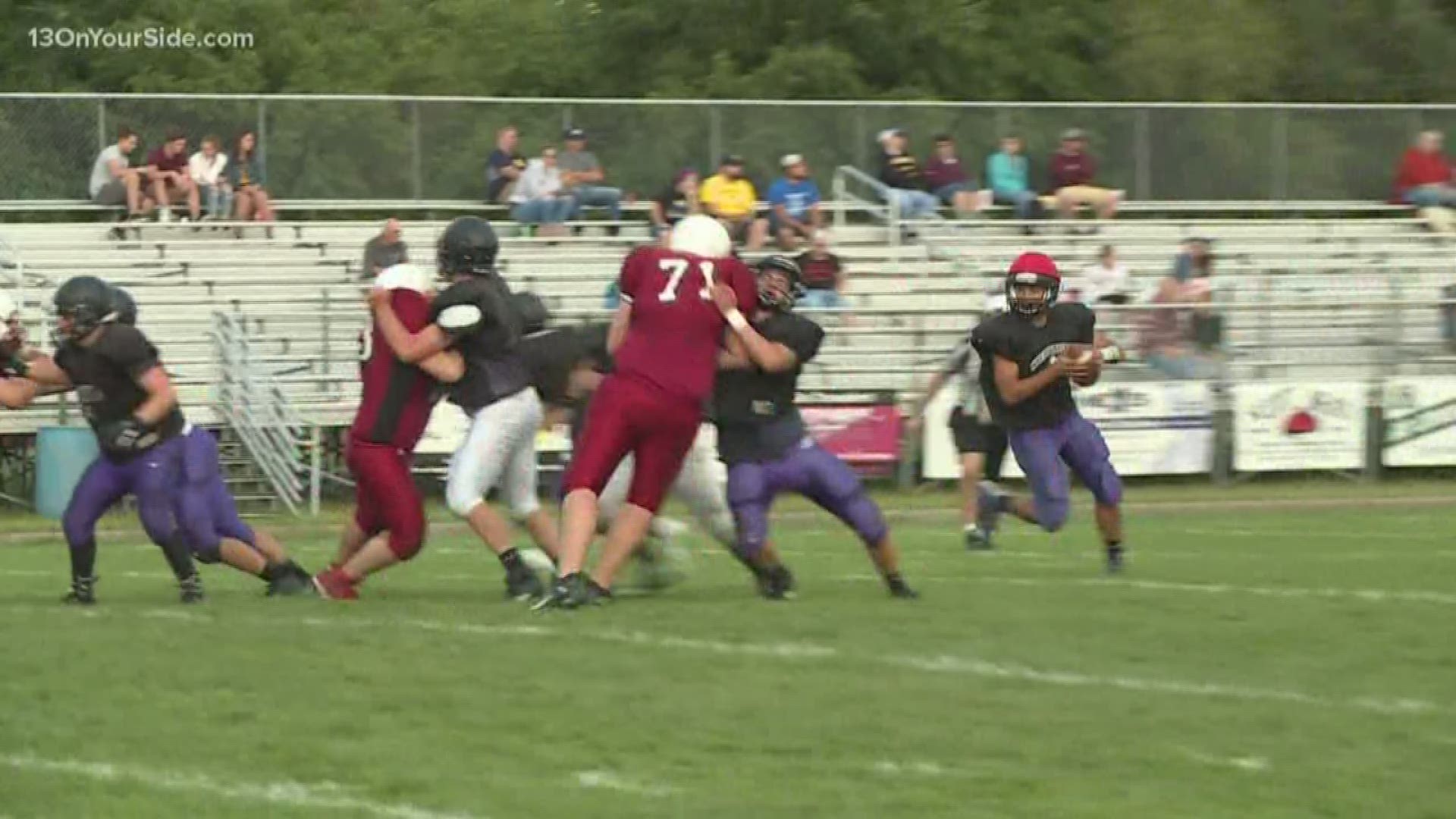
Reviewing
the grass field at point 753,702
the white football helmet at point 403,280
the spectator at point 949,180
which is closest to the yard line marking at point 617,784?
the grass field at point 753,702

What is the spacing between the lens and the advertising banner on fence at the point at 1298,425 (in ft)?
75.2

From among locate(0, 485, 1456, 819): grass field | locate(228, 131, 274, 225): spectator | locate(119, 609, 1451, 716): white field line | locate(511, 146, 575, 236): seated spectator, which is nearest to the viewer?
locate(0, 485, 1456, 819): grass field

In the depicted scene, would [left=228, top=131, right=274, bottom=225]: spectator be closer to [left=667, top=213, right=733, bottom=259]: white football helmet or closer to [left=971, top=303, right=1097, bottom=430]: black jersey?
[left=971, top=303, right=1097, bottom=430]: black jersey

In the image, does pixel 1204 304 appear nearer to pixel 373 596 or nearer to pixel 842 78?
pixel 373 596

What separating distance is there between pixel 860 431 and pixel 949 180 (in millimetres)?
4594

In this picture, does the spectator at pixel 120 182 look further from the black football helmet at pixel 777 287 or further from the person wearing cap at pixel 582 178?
the black football helmet at pixel 777 287

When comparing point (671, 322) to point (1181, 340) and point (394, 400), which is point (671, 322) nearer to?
point (394, 400)

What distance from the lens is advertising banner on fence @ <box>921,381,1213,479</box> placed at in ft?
73.6

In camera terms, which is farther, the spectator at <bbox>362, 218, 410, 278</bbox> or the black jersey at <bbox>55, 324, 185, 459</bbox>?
the spectator at <bbox>362, 218, 410, 278</bbox>

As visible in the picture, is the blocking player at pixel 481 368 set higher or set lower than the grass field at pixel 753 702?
higher

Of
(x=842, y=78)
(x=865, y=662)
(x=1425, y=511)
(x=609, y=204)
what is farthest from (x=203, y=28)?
(x=865, y=662)

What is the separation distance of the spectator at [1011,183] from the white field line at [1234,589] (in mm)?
13055

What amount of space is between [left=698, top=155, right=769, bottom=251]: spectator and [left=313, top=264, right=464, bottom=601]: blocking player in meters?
12.1

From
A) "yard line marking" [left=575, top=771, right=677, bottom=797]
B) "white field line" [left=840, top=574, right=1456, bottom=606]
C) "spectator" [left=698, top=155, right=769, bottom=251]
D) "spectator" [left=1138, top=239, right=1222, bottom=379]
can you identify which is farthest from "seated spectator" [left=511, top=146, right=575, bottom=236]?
"yard line marking" [left=575, top=771, right=677, bottom=797]
